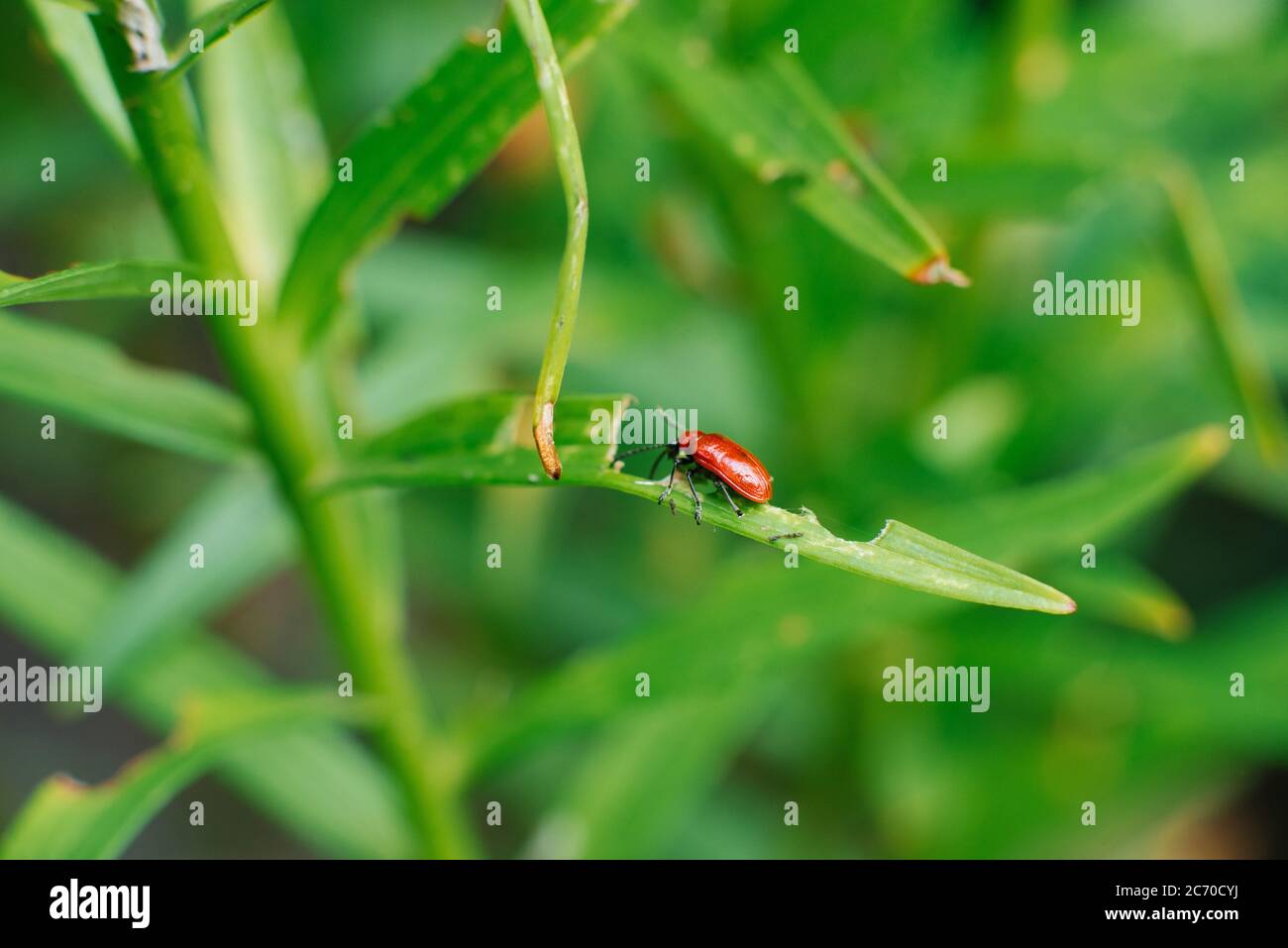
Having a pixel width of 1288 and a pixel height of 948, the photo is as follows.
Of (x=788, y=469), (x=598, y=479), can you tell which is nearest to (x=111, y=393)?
(x=598, y=479)

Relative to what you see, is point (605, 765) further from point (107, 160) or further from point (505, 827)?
point (107, 160)

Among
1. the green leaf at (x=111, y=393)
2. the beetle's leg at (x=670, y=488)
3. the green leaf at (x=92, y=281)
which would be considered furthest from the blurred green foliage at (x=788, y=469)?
the green leaf at (x=92, y=281)

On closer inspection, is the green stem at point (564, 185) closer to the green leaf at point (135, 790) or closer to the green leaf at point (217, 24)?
the green leaf at point (217, 24)

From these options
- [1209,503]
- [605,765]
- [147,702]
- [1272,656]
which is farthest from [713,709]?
[1209,503]

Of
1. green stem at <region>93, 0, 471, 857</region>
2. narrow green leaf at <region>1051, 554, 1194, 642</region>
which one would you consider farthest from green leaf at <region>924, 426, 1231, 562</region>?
Result: green stem at <region>93, 0, 471, 857</region>

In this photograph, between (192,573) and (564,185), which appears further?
(192,573)

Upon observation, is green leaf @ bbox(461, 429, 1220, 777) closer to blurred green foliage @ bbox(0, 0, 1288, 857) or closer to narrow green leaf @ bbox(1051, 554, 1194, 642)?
blurred green foliage @ bbox(0, 0, 1288, 857)

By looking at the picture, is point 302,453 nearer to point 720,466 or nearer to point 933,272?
point 720,466
